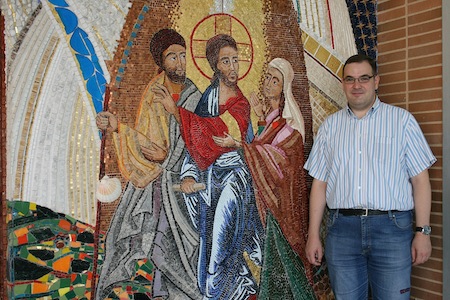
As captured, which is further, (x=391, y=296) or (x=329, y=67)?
(x=329, y=67)

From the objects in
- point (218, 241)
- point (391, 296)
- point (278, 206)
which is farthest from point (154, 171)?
point (391, 296)

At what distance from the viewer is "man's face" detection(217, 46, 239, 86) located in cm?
281

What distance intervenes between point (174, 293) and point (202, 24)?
53.7 inches

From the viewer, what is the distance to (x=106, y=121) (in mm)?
2523

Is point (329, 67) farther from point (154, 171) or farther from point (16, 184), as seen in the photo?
point (16, 184)

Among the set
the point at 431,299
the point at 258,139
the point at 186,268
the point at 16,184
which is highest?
the point at 258,139

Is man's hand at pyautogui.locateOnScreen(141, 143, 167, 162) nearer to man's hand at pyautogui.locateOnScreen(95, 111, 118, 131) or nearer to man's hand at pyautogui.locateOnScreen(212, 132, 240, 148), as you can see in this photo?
man's hand at pyautogui.locateOnScreen(95, 111, 118, 131)

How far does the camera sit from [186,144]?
272 cm

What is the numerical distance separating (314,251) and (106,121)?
1.24 meters

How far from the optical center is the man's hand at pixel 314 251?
2.79 m

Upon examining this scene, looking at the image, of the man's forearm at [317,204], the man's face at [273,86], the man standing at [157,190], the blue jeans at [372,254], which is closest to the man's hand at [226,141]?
the man standing at [157,190]

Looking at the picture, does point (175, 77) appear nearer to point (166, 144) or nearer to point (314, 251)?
point (166, 144)

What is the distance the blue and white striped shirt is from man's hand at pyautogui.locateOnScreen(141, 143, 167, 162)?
858mm

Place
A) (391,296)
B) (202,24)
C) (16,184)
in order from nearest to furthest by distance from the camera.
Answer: (16,184) → (391,296) → (202,24)
